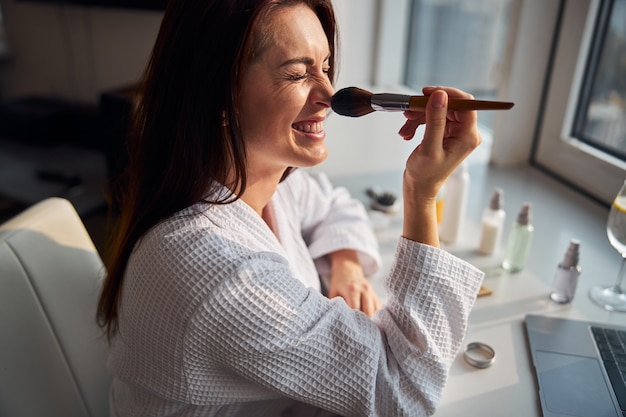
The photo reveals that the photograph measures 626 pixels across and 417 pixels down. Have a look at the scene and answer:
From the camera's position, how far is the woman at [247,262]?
2.08 feet

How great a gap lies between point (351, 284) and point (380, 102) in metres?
0.35

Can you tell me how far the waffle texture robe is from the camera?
0.62 meters

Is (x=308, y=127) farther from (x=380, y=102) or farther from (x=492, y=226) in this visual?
(x=492, y=226)

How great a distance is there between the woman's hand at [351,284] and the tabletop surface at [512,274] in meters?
0.04

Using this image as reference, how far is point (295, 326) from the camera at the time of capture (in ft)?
2.08

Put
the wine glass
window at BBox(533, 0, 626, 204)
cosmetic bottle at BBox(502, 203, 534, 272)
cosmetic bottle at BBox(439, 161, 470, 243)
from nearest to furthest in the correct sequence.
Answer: the wine glass, cosmetic bottle at BBox(502, 203, 534, 272), cosmetic bottle at BBox(439, 161, 470, 243), window at BBox(533, 0, 626, 204)

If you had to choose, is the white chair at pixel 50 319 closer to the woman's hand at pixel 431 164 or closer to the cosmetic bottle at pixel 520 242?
the woman's hand at pixel 431 164

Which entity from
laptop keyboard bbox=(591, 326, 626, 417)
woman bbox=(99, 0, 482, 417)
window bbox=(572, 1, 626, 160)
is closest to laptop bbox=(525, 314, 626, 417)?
laptop keyboard bbox=(591, 326, 626, 417)

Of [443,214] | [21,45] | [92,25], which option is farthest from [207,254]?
[21,45]

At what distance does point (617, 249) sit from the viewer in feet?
2.94

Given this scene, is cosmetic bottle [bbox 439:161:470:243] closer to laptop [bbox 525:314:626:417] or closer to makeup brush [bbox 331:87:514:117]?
laptop [bbox 525:314:626:417]

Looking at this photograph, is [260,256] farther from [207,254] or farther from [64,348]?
[64,348]

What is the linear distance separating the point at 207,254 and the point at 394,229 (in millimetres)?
604

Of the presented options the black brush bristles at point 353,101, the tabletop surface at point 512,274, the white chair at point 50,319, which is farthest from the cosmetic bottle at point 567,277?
the white chair at point 50,319
